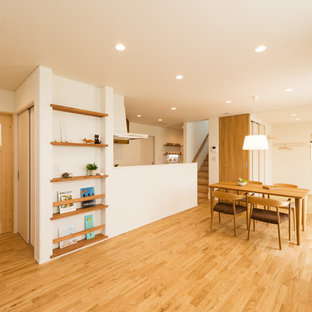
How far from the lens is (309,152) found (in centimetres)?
683

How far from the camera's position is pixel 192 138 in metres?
6.88

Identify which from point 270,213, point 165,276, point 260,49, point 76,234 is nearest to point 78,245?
point 76,234

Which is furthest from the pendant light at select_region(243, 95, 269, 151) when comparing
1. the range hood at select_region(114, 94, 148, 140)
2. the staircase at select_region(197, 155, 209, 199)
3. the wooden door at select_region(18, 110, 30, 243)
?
the wooden door at select_region(18, 110, 30, 243)

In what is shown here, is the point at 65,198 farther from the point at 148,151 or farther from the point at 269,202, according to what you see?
the point at 148,151

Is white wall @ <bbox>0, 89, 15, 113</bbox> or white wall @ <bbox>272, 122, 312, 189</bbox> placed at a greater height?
white wall @ <bbox>0, 89, 15, 113</bbox>

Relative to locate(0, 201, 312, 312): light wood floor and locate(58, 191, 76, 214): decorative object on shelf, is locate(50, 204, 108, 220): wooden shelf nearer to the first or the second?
locate(58, 191, 76, 214): decorative object on shelf

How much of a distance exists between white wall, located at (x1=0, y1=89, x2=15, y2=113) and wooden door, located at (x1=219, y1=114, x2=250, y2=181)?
512cm

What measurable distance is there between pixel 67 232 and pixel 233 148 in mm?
4644

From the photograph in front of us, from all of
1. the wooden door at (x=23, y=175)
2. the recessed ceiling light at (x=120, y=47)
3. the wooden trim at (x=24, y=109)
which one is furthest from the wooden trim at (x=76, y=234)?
the recessed ceiling light at (x=120, y=47)

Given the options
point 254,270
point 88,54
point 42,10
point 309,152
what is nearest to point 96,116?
point 88,54

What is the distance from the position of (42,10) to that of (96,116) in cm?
176

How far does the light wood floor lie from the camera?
1780 millimetres

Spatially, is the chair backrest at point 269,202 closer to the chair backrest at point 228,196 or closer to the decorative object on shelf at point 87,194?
the chair backrest at point 228,196

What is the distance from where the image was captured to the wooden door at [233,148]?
205 inches
